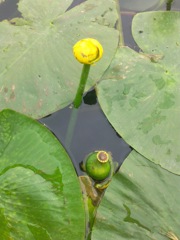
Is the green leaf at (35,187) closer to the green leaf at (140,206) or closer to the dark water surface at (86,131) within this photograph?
the green leaf at (140,206)

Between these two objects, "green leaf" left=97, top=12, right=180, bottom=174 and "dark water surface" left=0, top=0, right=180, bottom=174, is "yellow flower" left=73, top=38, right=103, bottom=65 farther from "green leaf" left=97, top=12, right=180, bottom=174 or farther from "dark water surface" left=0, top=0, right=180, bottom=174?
"dark water surface" left=0, top=0, right=180, bottom=174

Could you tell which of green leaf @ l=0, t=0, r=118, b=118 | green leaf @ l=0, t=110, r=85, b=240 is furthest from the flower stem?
green leaf @ l=0, t=110, r=85, b=240

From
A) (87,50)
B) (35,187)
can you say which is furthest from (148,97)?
(35,187)

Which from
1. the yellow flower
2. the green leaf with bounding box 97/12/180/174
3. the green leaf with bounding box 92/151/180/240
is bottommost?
the green leaf with bounding box 92/151/180/240

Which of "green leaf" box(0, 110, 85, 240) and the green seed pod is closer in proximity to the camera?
"green leaf" box(0, 110, 85, 240)

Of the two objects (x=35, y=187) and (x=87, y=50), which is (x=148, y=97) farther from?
(x=35, y=187)

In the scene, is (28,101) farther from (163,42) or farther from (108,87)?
(163,42)

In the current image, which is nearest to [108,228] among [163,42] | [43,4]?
[163,42]

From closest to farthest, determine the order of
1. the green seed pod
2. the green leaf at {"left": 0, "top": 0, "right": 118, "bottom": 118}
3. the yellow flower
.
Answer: the yellow flower, the green seed pod, the green leaf at {"left": 0, "top": 0, "right": 118, "bottom": 118}
